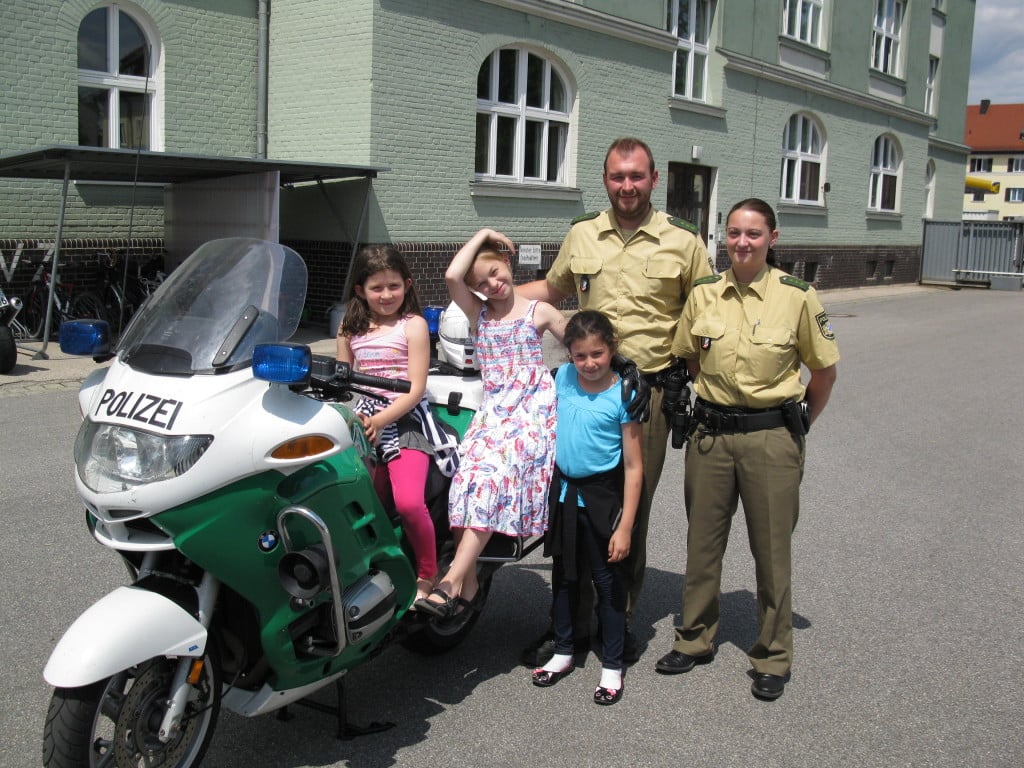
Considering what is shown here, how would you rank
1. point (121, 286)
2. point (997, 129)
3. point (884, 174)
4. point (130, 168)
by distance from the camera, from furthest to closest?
point (997, 129) < point (884, 174) < point (121, 286) < point (130, 168)

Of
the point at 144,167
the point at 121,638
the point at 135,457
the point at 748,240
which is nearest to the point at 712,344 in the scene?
the point at 748,240

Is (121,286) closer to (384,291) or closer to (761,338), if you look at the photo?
(384,291)

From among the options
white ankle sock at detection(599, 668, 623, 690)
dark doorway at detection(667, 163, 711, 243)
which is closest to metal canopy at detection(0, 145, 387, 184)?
white ankle sock at detection(599, 668, 623, 690)

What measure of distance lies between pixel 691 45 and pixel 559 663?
19243 millimetres

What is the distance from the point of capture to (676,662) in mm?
4078

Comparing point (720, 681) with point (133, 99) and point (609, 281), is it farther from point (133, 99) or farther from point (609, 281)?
point (133, 99)

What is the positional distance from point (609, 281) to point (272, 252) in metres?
1.53

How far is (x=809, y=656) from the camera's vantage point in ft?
13.9

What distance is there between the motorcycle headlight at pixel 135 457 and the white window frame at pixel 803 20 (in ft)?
76.7

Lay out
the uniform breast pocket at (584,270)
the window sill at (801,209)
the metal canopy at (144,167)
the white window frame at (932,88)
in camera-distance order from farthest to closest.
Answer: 1. the white window frame at (932,88)
2. the window sill at (801,209)
3. the metal canopy at (144,167)
4. the uniform breast pocket at (584,270)

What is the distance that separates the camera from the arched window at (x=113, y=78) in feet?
44.9

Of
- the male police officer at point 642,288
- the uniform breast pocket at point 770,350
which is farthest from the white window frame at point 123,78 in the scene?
the uniform breast pocket at point 770,350

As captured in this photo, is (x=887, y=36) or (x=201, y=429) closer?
(x=201, y=429)

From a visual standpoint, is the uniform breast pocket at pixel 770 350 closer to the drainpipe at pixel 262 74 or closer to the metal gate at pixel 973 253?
the drainpipe at pixel 262 74
